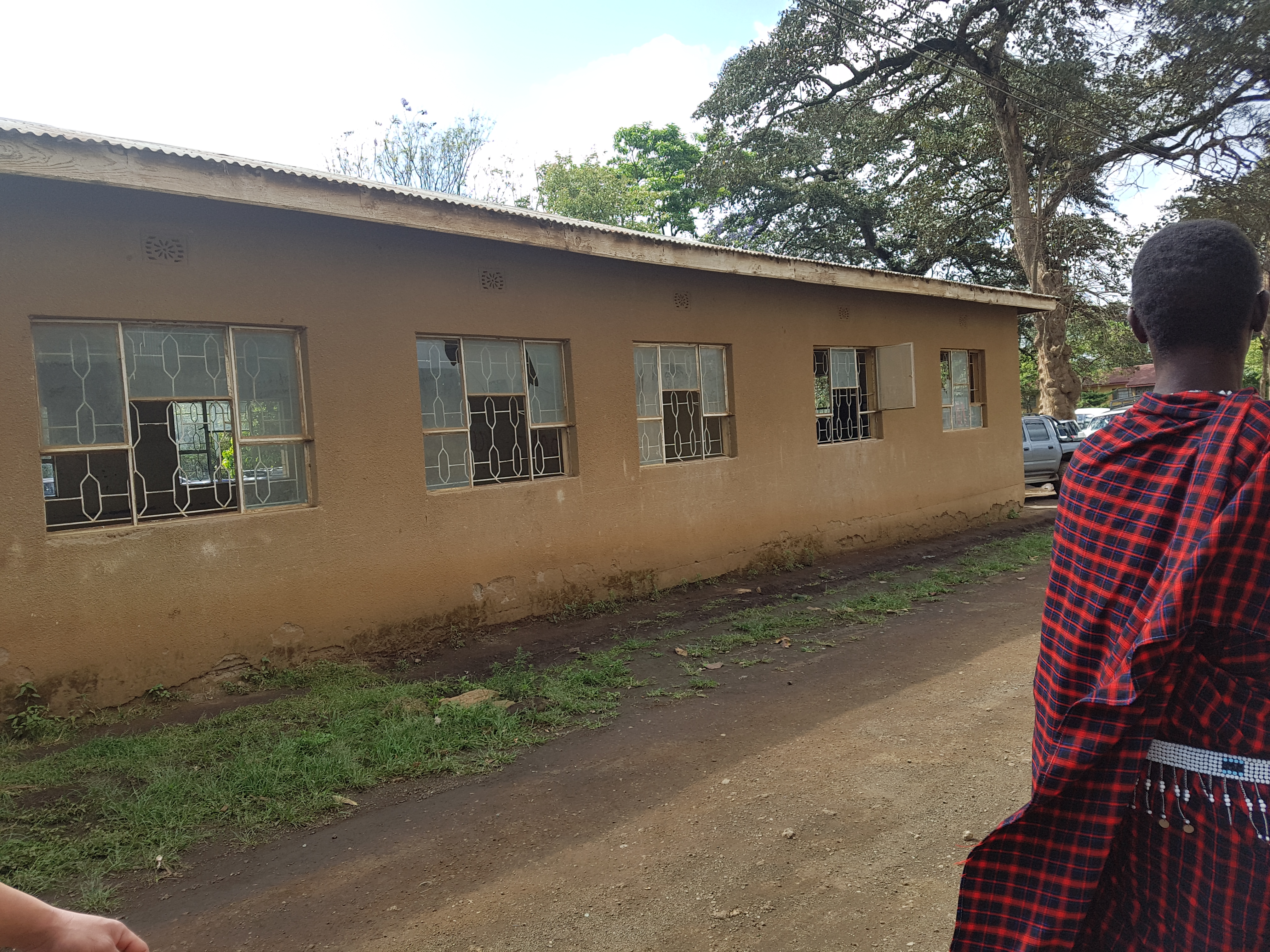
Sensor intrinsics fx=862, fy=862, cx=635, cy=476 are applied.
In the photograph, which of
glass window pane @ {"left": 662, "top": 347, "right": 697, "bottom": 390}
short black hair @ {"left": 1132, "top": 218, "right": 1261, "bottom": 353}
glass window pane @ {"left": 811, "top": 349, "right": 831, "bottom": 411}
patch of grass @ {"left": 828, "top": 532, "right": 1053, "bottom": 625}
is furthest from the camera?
glass window pane @ {"left": 811, "top": 349, "right": 831, "bottom": 411}

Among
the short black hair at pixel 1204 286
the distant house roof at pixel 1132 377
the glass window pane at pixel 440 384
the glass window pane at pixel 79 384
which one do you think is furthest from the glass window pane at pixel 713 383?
the distant house roof at pixel 1132 377

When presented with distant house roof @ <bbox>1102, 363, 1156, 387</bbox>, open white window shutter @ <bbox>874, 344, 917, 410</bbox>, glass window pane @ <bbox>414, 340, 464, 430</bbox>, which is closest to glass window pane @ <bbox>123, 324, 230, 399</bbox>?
glass window pane @ <bbox>414, 340, 464, 430</bbox>

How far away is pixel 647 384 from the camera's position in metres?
8.36

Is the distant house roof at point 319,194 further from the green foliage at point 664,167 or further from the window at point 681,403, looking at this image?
the green foliage at point 664,167

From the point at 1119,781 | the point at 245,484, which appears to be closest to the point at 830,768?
the point at 1119,781

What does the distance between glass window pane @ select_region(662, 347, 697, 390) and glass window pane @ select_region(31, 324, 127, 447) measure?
15.6ft

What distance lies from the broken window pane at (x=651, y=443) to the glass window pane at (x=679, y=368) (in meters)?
0.40

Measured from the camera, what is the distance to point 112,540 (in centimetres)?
507

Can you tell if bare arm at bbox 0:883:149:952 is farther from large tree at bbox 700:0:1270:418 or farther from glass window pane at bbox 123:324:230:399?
large tree at bbox 700:0:1270:418

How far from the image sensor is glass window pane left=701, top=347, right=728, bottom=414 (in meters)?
8.90

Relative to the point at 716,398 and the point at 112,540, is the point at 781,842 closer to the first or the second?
the point at 112,540

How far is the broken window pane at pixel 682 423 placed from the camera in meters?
8.57

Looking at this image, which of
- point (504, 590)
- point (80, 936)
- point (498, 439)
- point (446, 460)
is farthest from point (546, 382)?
point (80, 936)

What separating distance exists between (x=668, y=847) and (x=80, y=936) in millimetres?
2385
